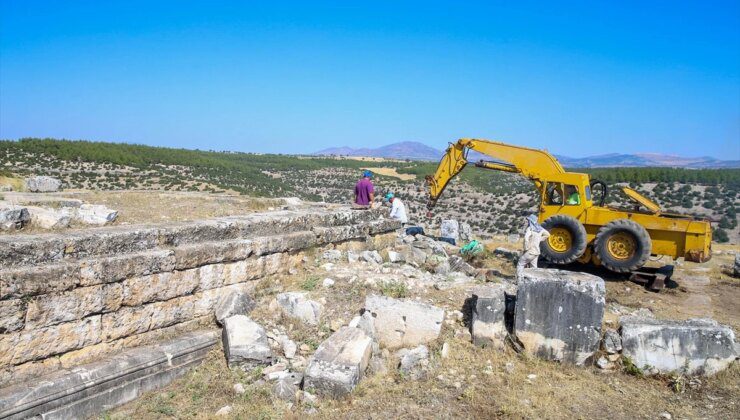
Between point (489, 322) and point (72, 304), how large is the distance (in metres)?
4.12

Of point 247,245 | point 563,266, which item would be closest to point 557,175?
point 563,266

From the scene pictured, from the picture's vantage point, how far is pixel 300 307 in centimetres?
575

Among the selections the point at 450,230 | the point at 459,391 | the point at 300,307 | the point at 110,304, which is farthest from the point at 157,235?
the point at 450,230

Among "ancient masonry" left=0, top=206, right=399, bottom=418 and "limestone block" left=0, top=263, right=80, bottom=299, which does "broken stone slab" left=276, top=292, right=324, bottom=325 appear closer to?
"ancient masonry" left=0, top=206, right=399, bottom=418

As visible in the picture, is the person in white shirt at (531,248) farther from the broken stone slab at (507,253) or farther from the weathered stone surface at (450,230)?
the weathered stone surface at (450,230)

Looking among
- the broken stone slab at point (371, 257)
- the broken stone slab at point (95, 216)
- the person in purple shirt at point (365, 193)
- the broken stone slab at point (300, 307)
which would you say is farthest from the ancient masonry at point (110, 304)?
the person in purple shirt at point (365, 193)

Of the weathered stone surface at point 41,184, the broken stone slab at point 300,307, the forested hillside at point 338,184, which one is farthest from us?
the forested hillside at point 338,184

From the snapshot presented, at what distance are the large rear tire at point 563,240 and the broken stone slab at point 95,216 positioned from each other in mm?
7562

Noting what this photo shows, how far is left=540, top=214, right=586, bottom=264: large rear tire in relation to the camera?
29.6 feet

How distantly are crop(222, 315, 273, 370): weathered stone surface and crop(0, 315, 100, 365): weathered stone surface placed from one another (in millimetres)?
1215

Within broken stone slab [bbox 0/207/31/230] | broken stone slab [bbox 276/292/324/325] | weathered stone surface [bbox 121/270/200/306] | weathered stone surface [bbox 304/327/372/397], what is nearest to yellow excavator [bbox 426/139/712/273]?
broken stone slab [bbox 276/292/324/325]

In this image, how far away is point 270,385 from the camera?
4.72 metres

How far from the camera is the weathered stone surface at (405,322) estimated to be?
545cm

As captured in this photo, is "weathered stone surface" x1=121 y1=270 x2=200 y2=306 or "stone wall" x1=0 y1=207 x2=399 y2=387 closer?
"stone wall" x1=0 y1=207 x2=399 y2=387
